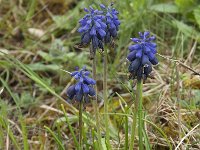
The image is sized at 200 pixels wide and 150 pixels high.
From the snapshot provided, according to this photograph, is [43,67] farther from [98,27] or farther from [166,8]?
[98,27]

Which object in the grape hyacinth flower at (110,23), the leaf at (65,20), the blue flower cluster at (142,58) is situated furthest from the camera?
the leaf at (65,20)

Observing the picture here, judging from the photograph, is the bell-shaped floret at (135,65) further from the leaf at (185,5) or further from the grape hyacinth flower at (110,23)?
the leaf at (185,5)

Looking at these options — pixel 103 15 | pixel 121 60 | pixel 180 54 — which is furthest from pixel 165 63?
pixel 103 15

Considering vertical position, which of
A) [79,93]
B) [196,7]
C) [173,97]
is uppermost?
[196,7]

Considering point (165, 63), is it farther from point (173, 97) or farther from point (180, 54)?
point (173, 97)

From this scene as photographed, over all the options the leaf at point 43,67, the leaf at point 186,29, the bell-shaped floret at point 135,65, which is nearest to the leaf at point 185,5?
the leaf at point 186,29
